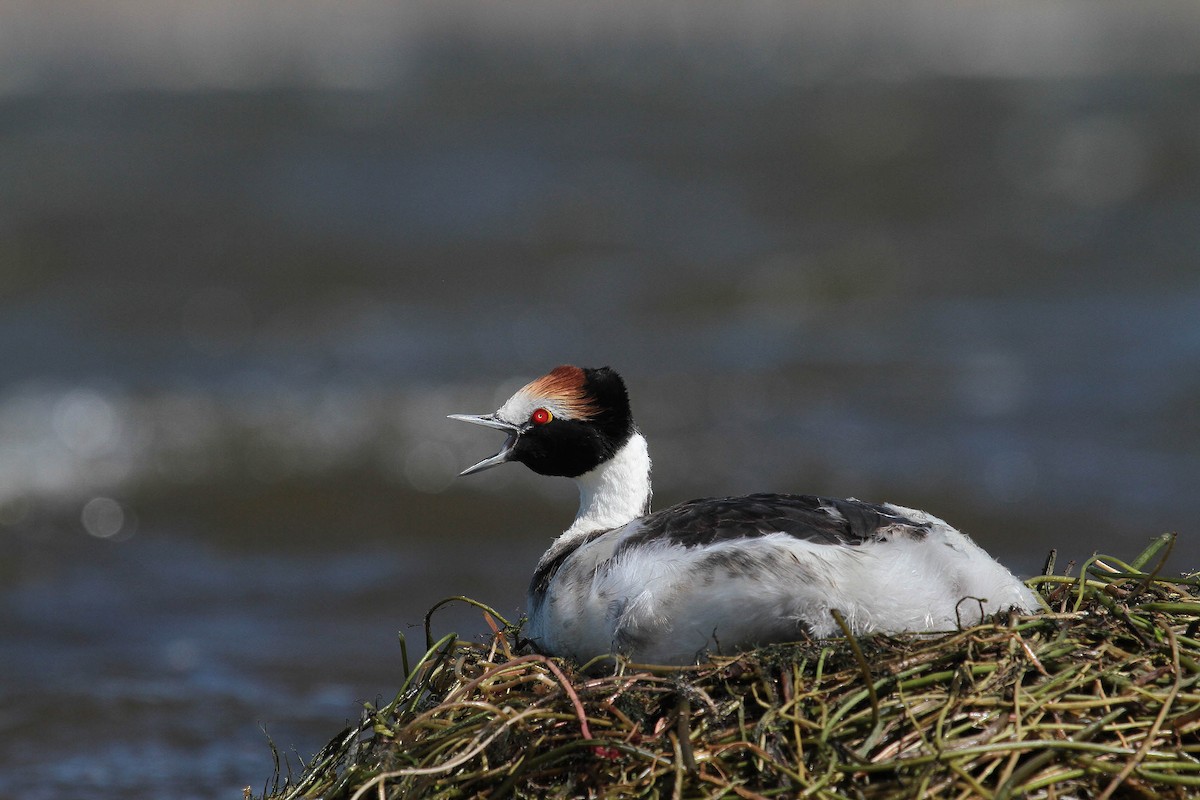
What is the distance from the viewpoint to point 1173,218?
65.5 feet

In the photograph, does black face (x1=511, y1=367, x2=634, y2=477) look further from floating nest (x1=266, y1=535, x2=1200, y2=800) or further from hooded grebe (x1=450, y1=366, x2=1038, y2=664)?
floating nest (x1=266, y1=535, x2=1200, y2=800)

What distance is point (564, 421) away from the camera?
532cm

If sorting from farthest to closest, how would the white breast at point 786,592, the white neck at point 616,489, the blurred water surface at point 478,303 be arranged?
the blurred water surface at point 478,303 < the white neck at point 616,489 < the white breast at point 786,592

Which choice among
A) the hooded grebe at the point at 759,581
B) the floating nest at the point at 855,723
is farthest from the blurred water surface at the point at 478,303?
the floating nest at the point at 855,723

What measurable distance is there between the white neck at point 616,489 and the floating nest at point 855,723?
1.36 m

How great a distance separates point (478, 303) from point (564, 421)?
11.8 m

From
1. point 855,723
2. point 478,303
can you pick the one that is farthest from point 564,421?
point 478,303

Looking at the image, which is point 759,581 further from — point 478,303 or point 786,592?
point 478,303

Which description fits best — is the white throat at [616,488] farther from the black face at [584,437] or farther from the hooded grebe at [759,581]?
the hooded grebe at [759,581]

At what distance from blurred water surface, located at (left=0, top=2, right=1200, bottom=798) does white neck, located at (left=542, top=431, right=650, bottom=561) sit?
2.19 metres

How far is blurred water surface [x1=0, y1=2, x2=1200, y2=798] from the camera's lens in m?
9.61

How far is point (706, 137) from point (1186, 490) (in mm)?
12744

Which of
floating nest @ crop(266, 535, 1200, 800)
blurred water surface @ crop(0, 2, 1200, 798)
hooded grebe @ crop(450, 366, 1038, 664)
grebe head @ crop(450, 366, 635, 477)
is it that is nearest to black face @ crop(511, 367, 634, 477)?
grebe head @ crop(450, 366, 635, 477)

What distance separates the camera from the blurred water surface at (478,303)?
9609 mm
